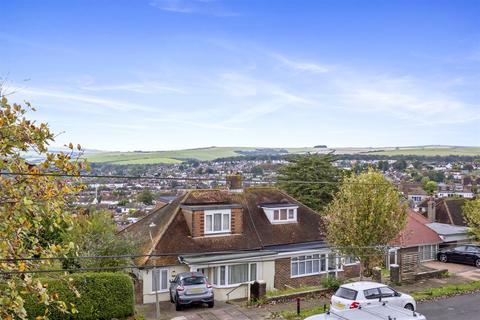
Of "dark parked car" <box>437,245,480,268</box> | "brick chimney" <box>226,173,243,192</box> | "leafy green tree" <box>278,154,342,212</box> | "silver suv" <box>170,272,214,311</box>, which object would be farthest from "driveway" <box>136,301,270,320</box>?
"leafy green tree" <box>278,154,342,212</box>

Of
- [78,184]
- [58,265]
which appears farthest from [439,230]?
[78,184]

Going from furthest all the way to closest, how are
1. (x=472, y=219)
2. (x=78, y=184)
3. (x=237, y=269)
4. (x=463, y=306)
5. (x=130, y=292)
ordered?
1. (x=472, y=219)
2. (x=237, y=269)
3. (x=463, y=306)
4. (x=130, y=292)
5. (x=78, y=184)

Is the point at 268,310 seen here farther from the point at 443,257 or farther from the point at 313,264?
the point at 443,257

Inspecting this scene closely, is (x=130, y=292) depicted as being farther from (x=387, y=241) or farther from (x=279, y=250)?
(x=387, y=241)

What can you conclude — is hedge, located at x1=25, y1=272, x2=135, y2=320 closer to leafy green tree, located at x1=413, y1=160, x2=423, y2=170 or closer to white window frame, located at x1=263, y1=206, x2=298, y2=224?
white window frame, located at x1=263, y1=206, x2=298, y2=224

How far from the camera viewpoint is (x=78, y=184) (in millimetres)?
9758

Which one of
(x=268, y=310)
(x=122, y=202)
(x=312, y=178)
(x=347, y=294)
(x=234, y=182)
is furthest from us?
(x=122, y=202)

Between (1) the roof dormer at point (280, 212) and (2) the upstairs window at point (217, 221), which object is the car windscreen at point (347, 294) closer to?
(2) the upstairs window at point (217, 221)

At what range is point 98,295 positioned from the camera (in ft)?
65.2

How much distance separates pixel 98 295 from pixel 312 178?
38.9m

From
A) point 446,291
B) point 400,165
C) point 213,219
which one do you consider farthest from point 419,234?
point 400,165

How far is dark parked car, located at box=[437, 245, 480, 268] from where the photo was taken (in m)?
35.4

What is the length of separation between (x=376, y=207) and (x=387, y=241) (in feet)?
7.12

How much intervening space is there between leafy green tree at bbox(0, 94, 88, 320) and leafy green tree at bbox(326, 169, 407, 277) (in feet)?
57.7
